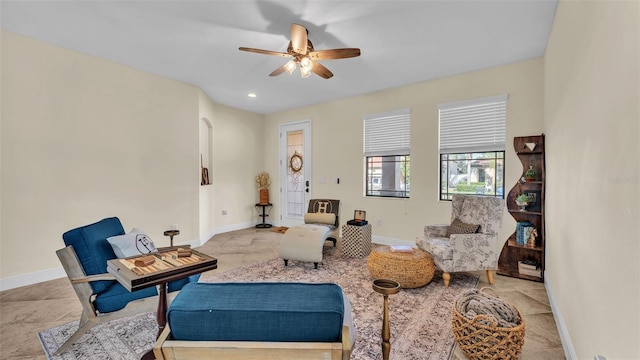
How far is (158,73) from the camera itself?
4242 mm

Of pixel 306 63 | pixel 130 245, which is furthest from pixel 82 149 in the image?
pixel 306 63

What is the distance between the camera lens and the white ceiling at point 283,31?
2.59 meters

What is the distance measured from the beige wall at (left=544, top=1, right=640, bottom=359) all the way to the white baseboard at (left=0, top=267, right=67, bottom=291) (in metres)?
4.95

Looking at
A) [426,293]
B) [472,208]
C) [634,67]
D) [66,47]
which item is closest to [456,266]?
[426,293]

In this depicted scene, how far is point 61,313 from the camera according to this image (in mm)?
2564

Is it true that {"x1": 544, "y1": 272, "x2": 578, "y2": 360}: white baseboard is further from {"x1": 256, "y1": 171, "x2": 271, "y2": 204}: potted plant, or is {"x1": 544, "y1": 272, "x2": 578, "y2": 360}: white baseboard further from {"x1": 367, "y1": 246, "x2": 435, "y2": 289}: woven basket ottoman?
{"x1": 256, "y1": 171, "x2": 271, "y2": 204}: potted plant

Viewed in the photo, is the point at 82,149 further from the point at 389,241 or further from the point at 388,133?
the point at 389,241

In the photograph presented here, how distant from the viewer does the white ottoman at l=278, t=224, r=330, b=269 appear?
3.65 meters

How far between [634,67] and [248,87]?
15.2 feet

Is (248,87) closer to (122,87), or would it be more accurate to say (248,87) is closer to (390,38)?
(122,87)

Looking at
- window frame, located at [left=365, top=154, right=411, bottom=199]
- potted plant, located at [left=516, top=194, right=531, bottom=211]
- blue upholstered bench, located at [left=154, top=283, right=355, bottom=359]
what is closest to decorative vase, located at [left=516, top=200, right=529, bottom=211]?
potted plant, located at [left=516, top=194, right=531, bottom=211]

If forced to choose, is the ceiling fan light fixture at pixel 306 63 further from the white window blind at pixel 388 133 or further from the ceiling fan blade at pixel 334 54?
the white window blind at pixel 388 133

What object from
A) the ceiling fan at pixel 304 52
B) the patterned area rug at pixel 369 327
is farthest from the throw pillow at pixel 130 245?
the ceiling fan at pixel 304 52

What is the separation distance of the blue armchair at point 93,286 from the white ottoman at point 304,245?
1.79 metres
